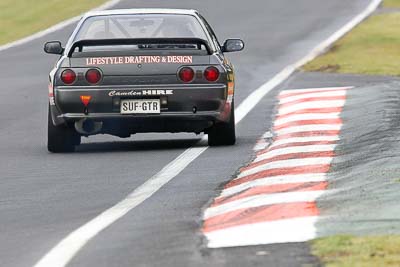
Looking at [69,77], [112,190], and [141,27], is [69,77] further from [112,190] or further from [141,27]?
[112,190]

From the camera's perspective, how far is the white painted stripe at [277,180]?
10.8m

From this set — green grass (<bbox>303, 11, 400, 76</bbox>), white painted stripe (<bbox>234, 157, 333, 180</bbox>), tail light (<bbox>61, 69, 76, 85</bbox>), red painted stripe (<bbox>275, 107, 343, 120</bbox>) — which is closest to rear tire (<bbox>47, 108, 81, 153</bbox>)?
tail light (<bbox>61, 69, 76, 85</bbox>)

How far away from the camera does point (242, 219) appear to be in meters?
9.09

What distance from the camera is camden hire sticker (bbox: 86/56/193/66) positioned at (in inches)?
573

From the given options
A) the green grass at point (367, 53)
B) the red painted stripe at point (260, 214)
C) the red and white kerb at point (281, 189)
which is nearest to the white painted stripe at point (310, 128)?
the red and white kerb at point (281, 189)

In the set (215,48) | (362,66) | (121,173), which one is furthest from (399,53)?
(121,173)

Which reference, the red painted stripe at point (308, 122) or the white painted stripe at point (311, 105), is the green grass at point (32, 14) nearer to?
the white painted stripe at point (311, 105)

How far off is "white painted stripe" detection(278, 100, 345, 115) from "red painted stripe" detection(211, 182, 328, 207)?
7531mm

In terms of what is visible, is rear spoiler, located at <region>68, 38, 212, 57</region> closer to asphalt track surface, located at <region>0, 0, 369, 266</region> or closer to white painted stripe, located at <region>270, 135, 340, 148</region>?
asphalt track surface, located at <region>0, 0, 369, 266</region>

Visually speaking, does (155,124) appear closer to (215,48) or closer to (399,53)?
(215,48)

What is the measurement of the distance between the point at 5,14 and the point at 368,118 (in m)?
24.9

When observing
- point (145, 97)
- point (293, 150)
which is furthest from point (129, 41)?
point (293, 150)

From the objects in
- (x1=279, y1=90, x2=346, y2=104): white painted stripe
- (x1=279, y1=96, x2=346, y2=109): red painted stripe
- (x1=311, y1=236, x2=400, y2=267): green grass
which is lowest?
(x1=279, y1=90, x2=346, y2=104): white painted stripe

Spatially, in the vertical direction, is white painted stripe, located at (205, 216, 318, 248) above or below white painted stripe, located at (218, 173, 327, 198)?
above
